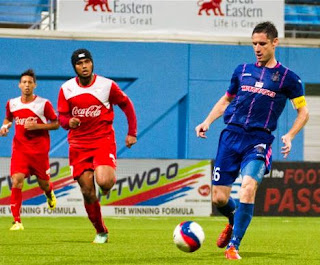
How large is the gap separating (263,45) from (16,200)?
6516mm

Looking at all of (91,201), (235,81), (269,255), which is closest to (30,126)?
(91,201)

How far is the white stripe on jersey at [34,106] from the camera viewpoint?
15.3m

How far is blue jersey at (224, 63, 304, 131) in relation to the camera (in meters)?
9.56

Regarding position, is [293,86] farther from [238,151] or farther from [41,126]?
[41,126]

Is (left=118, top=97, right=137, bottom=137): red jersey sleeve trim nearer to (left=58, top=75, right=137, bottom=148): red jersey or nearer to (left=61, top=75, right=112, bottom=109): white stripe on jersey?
(left=58, top=75, right=137, bottom=148): red jersey

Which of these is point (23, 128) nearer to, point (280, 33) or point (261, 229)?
point (261, 229)

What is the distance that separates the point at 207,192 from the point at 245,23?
20.1 feet

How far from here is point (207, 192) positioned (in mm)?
20469

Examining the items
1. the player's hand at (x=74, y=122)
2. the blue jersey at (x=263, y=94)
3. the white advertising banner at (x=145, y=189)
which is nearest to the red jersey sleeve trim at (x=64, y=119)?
the player's hand at (x=74, y=122)

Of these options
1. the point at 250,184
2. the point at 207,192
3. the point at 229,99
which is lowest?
the point at 207,192

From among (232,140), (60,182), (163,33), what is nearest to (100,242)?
(232,140)

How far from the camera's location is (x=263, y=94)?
376 inches

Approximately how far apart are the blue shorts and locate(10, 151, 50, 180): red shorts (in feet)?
20.2

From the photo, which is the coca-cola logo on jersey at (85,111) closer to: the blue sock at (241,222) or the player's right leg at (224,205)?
the player's right leg at (224,205)
